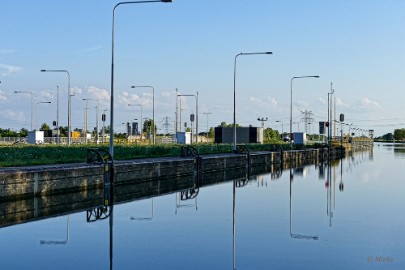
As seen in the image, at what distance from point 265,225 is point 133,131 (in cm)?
13773

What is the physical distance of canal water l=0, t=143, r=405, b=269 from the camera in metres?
14.9

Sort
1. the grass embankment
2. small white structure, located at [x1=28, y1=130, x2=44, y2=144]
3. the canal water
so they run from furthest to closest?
small white structure, located at [x1=28, y1=130, x2=44, y2=144] → the grass embankment → the canal water

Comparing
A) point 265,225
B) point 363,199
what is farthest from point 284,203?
point 265,225

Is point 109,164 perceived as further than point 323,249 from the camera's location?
Yes

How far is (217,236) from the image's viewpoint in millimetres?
19000

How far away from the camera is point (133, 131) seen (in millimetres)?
158125

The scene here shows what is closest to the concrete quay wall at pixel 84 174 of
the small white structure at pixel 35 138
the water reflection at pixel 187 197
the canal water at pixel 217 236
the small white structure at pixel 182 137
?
the water reflection at pixel 187 197

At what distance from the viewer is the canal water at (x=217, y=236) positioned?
14.9 metres

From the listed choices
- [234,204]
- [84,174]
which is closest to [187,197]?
[234,204]

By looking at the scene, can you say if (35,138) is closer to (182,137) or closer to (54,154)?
(182,137)

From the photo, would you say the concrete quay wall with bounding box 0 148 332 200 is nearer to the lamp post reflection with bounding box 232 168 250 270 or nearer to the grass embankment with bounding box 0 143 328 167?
the grass embankment with bounding box 0 143 328 167

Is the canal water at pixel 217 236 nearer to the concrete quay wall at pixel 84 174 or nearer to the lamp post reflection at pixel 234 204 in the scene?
the lamp post reflection at pixel 234 204

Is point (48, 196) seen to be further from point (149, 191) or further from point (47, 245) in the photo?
point (47, 245)

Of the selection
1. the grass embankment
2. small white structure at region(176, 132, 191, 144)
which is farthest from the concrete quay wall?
small white structure at region(176, 132, 191, 144)
